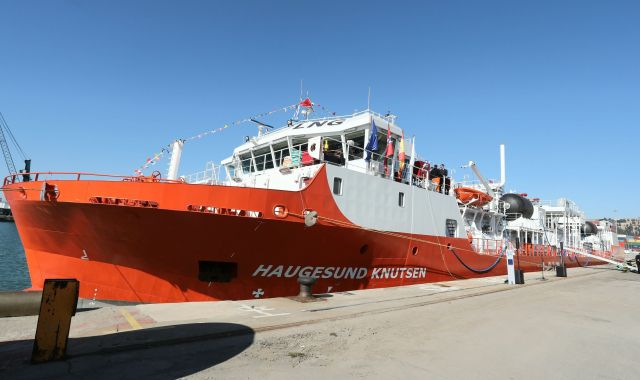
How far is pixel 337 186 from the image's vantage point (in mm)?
10477

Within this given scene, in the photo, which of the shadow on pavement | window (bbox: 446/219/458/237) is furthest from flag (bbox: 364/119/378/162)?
the shadow on pavement

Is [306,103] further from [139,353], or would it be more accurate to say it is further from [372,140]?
[139,353]

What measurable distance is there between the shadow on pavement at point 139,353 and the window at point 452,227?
434 inches

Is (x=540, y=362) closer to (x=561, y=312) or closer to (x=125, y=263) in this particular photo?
(x=561, y=312)

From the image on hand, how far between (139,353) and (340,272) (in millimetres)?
6340

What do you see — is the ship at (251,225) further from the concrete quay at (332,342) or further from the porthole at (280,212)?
the concrete quay at (332,342)

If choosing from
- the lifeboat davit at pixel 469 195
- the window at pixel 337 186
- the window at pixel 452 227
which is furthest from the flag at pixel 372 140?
the lifeboat davit at pixel 469 195

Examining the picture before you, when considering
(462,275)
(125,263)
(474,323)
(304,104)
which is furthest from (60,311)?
(462,275)

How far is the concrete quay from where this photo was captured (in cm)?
447

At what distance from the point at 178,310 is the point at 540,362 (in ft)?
20.8

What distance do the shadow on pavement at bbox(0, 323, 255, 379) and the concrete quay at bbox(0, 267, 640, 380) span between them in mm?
14

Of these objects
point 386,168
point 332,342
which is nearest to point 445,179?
point 386,168

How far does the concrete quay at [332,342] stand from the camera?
4473 millimetres

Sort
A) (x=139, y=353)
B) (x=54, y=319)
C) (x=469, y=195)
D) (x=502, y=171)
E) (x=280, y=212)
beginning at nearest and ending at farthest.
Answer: (x=54, y=319), (x=139, y=353), (x=280, y=212), (x=469, y=195), (x=502, y=171)
